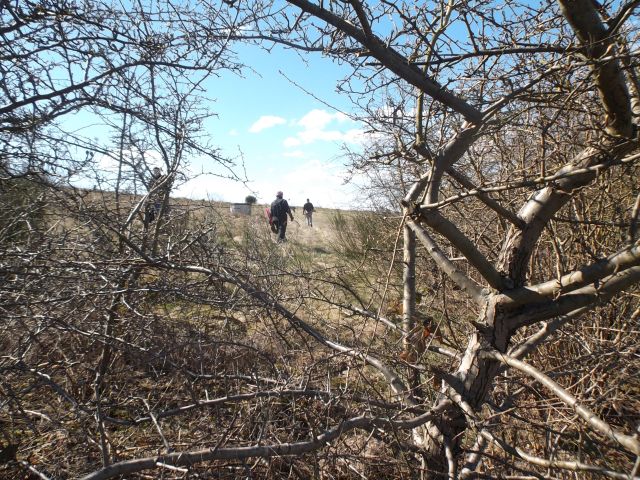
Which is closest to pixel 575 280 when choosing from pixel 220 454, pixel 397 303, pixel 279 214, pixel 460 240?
pixel 460 240

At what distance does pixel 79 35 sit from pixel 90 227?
1560mm

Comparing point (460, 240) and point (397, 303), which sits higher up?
point (460, 240)

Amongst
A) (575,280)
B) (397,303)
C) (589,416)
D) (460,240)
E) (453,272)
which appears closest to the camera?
(589,416)

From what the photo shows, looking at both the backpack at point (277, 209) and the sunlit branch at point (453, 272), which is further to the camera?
the backpack at point (277, 209)

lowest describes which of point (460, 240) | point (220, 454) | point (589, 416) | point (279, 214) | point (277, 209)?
point (220, 454)

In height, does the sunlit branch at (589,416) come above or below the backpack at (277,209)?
below

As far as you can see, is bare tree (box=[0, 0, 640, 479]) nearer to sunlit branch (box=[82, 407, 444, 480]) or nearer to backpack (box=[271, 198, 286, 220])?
sunlit branch (box=[82, 407, 444, 480])

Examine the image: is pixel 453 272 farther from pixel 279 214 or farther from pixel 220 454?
pixel 279 214

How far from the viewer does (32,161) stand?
2.94 meters

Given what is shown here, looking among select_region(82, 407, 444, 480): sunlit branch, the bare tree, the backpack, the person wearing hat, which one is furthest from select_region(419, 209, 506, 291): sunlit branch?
the backpack

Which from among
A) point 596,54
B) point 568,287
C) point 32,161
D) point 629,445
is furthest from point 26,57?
point 629,445

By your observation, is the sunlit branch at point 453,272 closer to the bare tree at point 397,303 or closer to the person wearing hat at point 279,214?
the bare tree at point 397,303

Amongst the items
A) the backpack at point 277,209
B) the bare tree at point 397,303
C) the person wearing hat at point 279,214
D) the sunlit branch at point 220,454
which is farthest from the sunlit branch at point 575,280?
the backpack at point 277,209

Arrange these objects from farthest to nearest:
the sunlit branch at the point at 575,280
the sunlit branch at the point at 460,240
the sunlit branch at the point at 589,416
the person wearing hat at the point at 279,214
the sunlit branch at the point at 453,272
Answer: the person wearing hat at the point at 279,214 < the sunlit branch at the point at 453,272 < the sunlit branch at the point at 460,240 < the sunlit branch at the point at 575,280 < the sunlit branch at the point at 589,416
